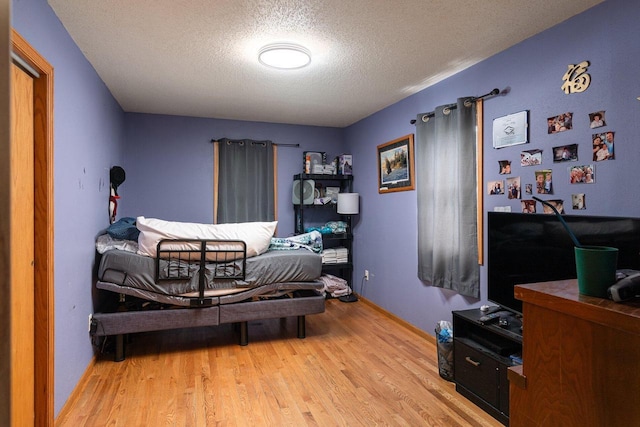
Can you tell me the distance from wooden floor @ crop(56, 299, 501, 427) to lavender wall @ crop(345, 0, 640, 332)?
0.59 meters

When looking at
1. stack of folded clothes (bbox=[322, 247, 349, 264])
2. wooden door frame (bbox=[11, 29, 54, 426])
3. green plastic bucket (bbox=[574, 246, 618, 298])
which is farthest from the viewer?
stack of folded clothes (bbox=[322, 247, 349, 264])

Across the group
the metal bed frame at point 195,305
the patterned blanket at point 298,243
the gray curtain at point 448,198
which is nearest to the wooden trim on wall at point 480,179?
the gray curtain at point 448,198

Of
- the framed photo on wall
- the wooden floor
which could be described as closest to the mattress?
the wooden floor

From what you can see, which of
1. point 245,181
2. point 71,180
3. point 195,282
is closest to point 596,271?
point 71,180

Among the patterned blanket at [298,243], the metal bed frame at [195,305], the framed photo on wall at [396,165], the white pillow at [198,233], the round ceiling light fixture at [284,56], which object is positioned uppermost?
the round ceiling light fixture at [284,56]

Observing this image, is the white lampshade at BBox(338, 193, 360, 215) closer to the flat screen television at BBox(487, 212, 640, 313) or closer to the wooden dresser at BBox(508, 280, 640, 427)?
the flat screen television at BBox(487, 212, 640, 313)

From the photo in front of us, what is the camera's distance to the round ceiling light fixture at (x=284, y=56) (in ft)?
8.48

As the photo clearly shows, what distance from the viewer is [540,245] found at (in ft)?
6.93

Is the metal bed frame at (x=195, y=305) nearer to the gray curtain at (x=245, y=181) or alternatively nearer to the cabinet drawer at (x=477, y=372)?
the cabinet drawer at (x=477, y=372)

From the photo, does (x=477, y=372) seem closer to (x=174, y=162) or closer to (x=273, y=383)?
(x=273, y=383)

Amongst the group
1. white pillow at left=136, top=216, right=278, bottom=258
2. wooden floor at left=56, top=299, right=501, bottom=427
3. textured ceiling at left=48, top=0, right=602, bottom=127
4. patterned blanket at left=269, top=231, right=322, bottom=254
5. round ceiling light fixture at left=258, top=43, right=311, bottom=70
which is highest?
textured ceiling at left=48, top=0, right=602, bottom=127

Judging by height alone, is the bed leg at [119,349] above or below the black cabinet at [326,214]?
below

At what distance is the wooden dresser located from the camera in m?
0.70

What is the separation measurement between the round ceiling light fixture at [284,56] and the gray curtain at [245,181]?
2090 millimetres
